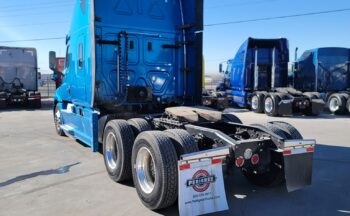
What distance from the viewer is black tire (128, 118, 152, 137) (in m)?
5.55

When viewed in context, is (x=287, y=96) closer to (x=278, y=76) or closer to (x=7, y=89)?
(x=278, y=76)

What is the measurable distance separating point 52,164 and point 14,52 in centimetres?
1597

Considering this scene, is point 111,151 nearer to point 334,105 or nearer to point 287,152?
point 287,152

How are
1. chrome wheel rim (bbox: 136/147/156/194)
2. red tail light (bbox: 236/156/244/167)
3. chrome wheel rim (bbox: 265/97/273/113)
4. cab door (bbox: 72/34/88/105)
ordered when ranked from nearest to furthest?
red tail light (bbox: 236/156/244/167)
chrome wheel rim (bbox: 136/147/156/194)
cab door (bbox: 72/34/88/105)
chrome wheel rim (bbox: 265/97/273/113)

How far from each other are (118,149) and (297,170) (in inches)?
108

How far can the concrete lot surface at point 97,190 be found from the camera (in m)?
4.41

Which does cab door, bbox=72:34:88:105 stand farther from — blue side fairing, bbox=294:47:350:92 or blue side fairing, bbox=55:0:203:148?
blue side fairing, bbox=294:47:350:92

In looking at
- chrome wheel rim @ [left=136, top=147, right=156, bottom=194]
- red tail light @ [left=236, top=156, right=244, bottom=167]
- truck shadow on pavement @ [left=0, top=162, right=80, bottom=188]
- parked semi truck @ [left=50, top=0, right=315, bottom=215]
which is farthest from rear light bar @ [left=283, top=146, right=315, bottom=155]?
truck shadow on pavement @ [left=0, top=162, right=80, bottom=188]

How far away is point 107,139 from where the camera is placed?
6.01 meters

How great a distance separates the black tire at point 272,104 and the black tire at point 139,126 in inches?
437

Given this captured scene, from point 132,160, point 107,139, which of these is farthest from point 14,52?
point 132,160

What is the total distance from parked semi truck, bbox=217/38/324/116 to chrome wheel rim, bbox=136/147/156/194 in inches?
475

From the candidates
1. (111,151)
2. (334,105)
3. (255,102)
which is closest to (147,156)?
(111,151)

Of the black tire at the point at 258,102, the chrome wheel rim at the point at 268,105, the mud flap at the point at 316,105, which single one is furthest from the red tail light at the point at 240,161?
the black tire at the point at 258,102
